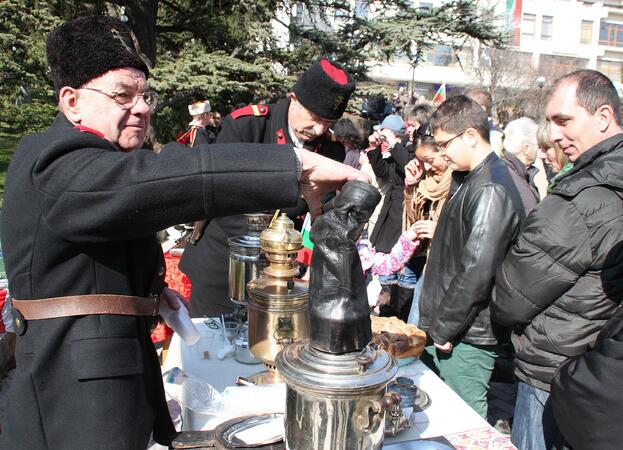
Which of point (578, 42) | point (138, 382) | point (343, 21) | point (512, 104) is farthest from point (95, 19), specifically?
point (578, 42)

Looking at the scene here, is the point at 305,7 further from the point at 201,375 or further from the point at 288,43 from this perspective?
the point at 201,375

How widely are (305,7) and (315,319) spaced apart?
10.4 meters

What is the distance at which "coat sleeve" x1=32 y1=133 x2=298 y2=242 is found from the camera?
3.44 feet

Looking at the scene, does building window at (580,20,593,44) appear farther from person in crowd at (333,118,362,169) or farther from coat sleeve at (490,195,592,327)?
coat sleeve at (490,195,592,327)

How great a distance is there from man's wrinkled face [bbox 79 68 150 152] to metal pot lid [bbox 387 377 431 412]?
4.15 ft

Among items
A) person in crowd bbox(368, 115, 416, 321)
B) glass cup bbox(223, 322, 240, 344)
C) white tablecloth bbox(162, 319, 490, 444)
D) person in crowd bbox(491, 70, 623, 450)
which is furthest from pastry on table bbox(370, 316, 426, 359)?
person in crowd bbox(368, 115, 416, 321)

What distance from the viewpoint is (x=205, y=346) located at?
2518 mm

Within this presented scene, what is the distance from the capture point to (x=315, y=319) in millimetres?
1316

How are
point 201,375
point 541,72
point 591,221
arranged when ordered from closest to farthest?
1. point 591,221
2. point 201,375
3. point 541,72

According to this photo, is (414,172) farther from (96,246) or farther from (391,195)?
(96,246)

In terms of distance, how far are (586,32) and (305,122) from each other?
5241 cm

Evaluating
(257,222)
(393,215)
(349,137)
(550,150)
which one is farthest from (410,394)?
(349,137)

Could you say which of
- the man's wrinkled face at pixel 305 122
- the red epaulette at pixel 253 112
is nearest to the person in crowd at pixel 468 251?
the man's wrinkled face at pixel 305 122

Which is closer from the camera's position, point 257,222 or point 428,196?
point 257,222
